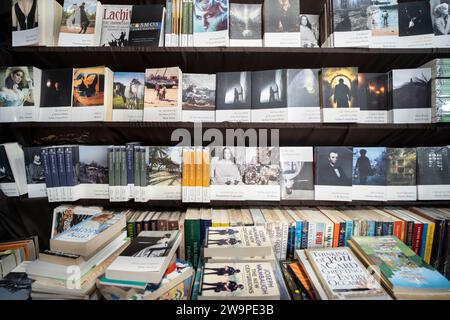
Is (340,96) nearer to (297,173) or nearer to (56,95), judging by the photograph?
(297,173)

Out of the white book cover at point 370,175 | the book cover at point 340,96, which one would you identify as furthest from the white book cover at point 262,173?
the white book cover at point 370,175

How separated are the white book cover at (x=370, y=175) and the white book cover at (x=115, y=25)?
1594 millimetres

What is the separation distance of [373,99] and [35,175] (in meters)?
2.11

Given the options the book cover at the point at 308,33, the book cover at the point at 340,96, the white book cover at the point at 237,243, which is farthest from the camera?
the book cover at the point at 308,33

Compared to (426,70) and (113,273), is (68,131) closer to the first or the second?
(113,273)

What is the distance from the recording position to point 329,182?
1354mm

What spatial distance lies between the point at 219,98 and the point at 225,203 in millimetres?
641

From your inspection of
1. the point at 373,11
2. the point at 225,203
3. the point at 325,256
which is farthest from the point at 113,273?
the point at 373,11

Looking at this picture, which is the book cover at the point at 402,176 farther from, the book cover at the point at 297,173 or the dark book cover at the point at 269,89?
the dark book cover at the point at 269,89

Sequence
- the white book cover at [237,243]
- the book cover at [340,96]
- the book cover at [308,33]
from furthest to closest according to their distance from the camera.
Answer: the book cover at [308,33] → the book cover at [340,96] → the white book cover at [237,243]

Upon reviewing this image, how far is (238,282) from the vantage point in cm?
95

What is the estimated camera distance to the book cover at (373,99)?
136 centimetres

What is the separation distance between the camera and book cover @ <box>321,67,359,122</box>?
4.18ft

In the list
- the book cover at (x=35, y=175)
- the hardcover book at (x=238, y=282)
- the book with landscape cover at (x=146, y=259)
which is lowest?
the hardcover book at (x=238, y=282)
